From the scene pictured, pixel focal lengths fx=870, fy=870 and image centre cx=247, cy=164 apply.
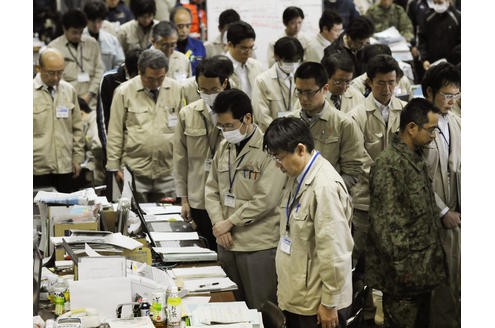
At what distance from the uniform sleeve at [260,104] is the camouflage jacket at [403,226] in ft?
5.74

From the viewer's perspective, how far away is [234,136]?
16.4ft

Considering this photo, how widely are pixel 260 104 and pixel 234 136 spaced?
1746mm

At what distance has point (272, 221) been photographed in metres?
5.11

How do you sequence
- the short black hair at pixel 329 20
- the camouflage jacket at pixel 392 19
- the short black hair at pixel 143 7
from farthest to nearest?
the camouflage jacket at pixel 392 19, the short black hair at pixel 143 7, the short black hair at pixel 329 20

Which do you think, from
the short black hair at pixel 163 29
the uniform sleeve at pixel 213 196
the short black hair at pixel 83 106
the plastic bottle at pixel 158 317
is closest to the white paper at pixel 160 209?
the uniform sleeve at pixel 213 196

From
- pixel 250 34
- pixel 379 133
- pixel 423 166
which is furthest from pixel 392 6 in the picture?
pixel 423 166

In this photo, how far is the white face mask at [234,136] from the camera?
497 centimetres

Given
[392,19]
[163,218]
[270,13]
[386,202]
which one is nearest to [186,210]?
[163,218]

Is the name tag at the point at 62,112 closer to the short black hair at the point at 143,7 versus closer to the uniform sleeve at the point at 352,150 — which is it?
the short black hair at the point at 143,7

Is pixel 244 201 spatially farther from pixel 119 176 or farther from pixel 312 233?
pixel 119 176

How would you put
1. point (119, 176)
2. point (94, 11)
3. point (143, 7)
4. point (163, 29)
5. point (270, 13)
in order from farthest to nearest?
point (270, 13)
point (94, 11)
point (143, 7)
point (163, 29)
point (119, 176)

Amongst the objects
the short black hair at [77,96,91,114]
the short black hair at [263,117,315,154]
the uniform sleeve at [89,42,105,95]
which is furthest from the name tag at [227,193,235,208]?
the uniform sleeve at [89,42,105,95]

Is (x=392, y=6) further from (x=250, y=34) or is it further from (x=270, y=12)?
(x=250, y=34)

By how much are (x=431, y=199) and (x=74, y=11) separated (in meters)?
4.92
